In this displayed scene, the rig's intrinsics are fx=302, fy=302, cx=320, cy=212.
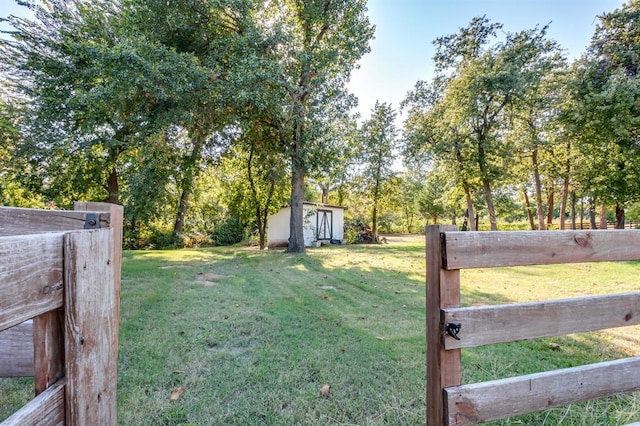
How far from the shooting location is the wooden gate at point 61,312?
0.72 meters

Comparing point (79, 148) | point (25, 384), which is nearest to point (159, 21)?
point (79, 148)

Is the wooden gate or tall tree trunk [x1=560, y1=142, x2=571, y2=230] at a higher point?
tall tree trunk [x1=560, y1=142, x2=571, y2=230]

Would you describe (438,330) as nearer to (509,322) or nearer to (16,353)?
(509,322)

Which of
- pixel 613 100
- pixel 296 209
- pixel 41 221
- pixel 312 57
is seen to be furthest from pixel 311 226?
pixel 41 221

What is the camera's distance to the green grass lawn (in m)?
2.08

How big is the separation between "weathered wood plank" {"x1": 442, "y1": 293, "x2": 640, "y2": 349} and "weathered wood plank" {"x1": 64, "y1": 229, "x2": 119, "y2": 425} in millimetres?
1289

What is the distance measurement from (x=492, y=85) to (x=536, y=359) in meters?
14.4

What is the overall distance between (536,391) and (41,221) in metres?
2.22

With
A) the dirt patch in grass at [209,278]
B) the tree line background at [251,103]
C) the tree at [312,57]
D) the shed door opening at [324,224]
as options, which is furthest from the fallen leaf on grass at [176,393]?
the shed door opening at [324,224]

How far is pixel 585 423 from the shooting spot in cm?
200

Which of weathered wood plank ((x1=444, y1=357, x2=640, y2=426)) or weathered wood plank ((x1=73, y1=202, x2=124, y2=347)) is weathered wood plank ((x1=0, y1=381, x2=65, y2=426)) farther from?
weathered wood plank ((x1=444, y1=357, x2=640, y2=426))

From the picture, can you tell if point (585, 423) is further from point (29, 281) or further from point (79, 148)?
point (79, 148)

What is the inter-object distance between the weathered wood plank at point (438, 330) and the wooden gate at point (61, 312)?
4.13ft

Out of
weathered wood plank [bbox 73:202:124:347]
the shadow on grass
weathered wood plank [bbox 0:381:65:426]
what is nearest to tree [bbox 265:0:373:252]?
the shadow on grass
